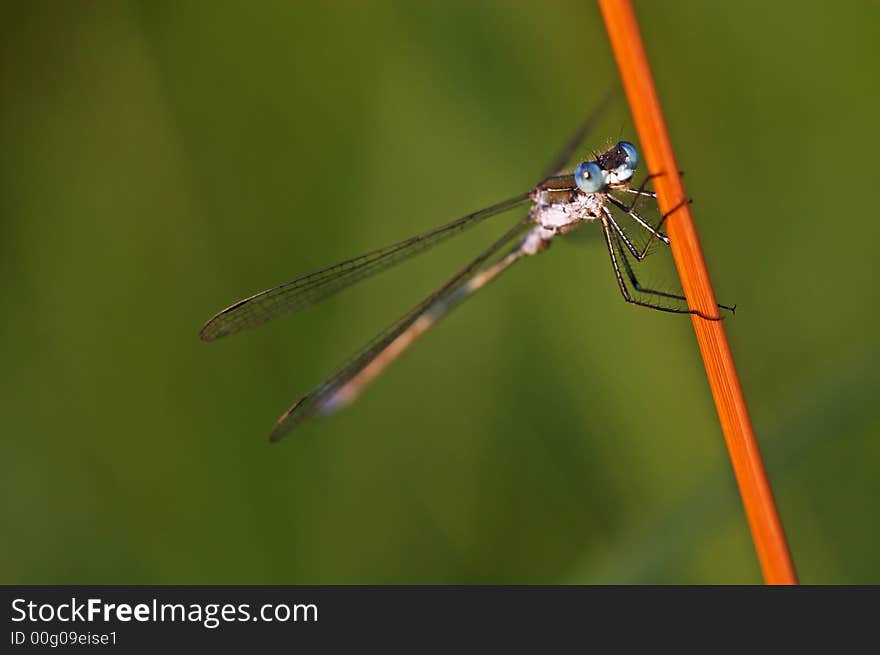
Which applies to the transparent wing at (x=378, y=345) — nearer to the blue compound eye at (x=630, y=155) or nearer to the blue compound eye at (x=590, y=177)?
the blue compound eye at (x=590, y=177)

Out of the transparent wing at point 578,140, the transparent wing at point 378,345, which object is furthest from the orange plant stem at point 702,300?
the transparent wing at point 378,345

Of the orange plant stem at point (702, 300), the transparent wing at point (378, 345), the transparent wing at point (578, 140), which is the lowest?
the orange plant stem at point (702, 300)

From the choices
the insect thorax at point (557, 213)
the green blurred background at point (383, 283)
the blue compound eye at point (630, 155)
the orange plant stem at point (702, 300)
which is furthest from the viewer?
the green blurred background at point (383, 283)

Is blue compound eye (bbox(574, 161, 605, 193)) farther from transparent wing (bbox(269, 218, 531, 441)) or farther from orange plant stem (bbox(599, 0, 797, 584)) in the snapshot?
orange plant stem (bbox(599, 0, 797, 584))

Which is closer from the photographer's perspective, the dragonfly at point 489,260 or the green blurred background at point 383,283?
the dragonfly at point 489,260

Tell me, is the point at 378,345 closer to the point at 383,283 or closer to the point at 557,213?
the point at 383,283

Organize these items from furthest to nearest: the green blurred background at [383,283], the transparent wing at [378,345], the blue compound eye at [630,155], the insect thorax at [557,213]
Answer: the green blurred background at [383,283], the transparent wing at [378,345], the insect thorax at [557,213], the blue compound eye at [630,155]
